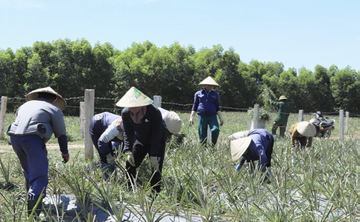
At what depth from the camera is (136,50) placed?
43.1 meters

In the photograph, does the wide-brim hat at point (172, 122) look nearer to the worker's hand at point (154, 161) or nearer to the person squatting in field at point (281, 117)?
the worker's hand at point (154, 161)

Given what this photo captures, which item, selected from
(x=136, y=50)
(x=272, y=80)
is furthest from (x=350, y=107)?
(x=136, y=50)

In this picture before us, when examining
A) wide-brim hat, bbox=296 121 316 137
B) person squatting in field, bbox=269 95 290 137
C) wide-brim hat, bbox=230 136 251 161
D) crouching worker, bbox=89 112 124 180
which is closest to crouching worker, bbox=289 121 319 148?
wide-brim hat, bbox=296 121 316 137

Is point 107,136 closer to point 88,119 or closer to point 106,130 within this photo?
point 106,130

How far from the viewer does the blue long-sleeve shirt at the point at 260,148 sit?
497 cm

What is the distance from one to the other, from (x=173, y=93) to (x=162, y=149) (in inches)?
1212

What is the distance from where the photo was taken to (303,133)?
7.20m

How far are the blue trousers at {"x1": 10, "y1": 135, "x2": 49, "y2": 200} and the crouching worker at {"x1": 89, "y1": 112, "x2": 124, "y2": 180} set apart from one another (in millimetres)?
961

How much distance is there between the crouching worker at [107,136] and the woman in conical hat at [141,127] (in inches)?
10.2

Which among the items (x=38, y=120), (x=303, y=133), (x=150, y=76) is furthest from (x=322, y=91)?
(x=38, y=120)

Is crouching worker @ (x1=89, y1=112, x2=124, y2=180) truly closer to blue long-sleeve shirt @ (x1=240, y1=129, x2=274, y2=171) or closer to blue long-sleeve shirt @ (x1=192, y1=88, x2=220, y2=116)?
blue long-sleeve shirt @ (x1=240, y1=129, x2=274, y2=171)

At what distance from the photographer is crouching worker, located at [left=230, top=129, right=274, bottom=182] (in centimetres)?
491

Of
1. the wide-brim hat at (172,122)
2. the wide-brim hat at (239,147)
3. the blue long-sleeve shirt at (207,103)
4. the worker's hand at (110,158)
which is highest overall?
the blue long-sleeve shirt at (207,103)

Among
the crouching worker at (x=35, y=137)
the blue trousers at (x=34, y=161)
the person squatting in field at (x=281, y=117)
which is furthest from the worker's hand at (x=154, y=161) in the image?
the person squatting in field at (x=281, y=117)
